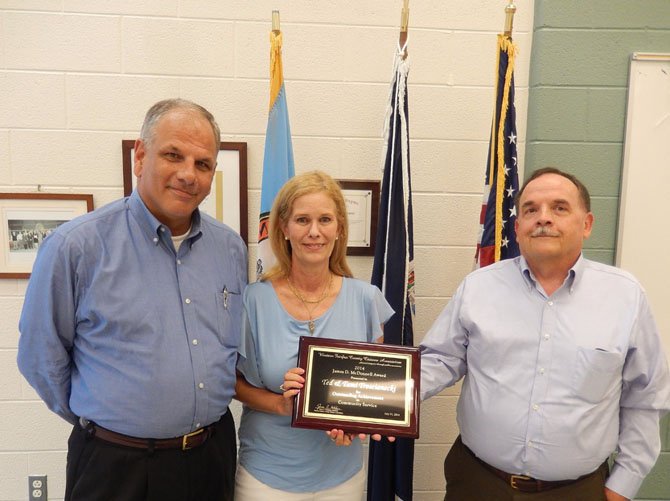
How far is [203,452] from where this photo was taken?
4.89 ft

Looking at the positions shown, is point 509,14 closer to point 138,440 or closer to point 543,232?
point 543,232

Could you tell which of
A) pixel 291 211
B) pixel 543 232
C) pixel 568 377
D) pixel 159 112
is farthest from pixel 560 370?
pixel 159 112

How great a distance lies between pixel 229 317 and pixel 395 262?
75cm

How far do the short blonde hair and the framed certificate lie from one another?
30 centimetres

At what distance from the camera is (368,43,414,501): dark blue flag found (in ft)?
6.38

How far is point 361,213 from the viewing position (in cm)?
222

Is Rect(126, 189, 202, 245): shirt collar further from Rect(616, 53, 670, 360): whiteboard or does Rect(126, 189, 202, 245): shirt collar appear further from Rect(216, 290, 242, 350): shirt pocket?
Rect(616, 53, 670, 360): whiteboard

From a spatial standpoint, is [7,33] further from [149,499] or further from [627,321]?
[627,321]

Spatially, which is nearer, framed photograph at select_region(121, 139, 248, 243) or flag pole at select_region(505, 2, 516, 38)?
flag pole at select_region(505, 2, 516, 38)

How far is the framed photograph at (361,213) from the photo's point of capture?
2199 millimetres

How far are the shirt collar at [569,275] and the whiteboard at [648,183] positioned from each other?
0.85 metres

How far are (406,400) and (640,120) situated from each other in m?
1.69

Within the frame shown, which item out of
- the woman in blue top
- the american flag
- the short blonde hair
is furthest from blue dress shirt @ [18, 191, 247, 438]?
the american flag

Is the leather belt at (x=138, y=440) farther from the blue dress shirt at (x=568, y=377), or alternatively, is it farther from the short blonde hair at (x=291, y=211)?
the blue dress shirt at (x=568, y=377)
